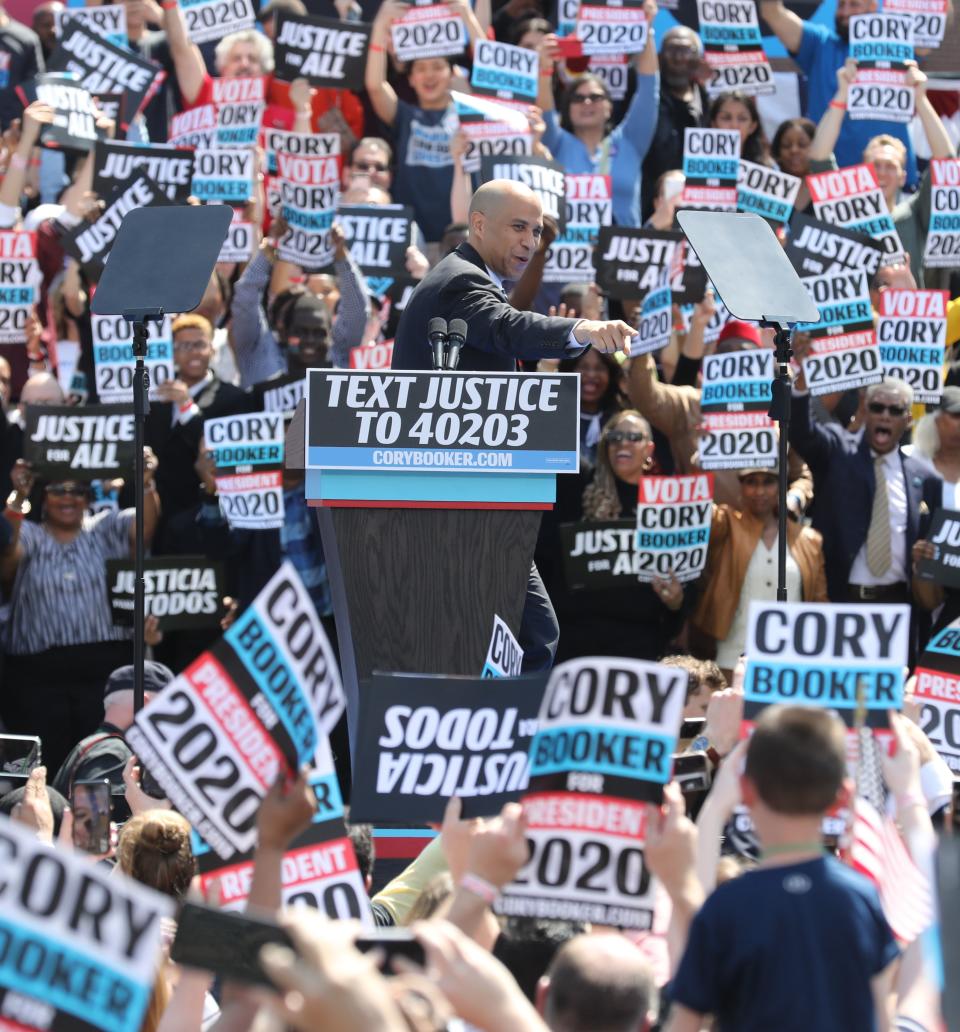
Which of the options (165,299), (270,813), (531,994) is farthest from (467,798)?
(165,299)

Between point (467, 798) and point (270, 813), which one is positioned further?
point (467, 798)

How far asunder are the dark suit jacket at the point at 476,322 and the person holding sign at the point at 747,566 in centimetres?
249

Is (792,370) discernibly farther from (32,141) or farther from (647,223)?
(32,141)

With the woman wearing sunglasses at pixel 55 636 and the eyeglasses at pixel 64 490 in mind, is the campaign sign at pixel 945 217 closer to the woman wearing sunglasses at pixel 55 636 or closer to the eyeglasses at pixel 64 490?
the woman wearing sunglasses at pixel 55 636

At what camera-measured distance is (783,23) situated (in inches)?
504

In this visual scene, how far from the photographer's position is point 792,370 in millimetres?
8836

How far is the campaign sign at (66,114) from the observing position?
392 inches

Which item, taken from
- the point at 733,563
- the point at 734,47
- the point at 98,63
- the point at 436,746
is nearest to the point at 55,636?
the point at 733,563

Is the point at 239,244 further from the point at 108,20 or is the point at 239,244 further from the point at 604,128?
the point at 604,128

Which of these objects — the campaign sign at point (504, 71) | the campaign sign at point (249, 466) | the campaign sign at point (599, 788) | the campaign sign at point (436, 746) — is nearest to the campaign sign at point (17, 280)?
the campaign sign at point (249, 466)

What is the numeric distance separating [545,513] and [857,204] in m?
2.57

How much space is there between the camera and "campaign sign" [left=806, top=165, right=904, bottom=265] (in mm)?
9898

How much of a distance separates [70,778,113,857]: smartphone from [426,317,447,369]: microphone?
64.1 inches

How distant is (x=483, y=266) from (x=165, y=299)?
120 centimetres
